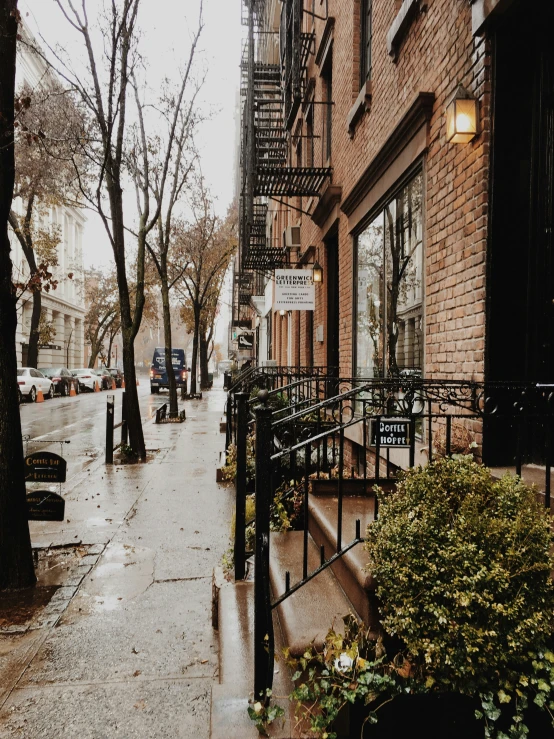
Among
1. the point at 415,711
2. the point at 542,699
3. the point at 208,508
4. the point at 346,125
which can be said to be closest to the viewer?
the point at 542,699

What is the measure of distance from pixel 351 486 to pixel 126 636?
2156mm

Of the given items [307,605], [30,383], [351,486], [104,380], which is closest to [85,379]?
[104,380]

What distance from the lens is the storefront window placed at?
Result: 574cm

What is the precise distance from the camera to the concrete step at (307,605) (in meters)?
2.93

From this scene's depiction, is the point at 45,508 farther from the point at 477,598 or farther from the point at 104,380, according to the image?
the point at 104,380

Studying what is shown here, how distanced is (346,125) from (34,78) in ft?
120

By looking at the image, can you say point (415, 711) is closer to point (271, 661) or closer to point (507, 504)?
point (271, 661)

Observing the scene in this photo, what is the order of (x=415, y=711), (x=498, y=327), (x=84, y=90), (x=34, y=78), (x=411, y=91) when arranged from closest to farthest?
(x=415, y=711) < (x=498, y=327) < (x=411, y=91) < (x=84, y=90) < (x=34, y=78)

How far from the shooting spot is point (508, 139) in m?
4.03

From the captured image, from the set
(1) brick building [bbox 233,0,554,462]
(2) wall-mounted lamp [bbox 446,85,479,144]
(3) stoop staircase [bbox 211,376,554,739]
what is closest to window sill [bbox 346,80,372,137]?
(1) brick building [bbox 233,0,554,462]

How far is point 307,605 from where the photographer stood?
325 cm

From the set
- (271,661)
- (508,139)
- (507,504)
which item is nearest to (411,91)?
(508,139)

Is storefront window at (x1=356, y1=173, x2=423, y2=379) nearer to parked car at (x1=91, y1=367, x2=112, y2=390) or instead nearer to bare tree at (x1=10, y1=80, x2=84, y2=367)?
bare tree at (x1=10, y1=80, x2=84, y2=367)

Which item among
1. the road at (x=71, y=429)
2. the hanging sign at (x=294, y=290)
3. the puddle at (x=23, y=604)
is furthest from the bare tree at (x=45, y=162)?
the puddle at (x=23, y=604)
